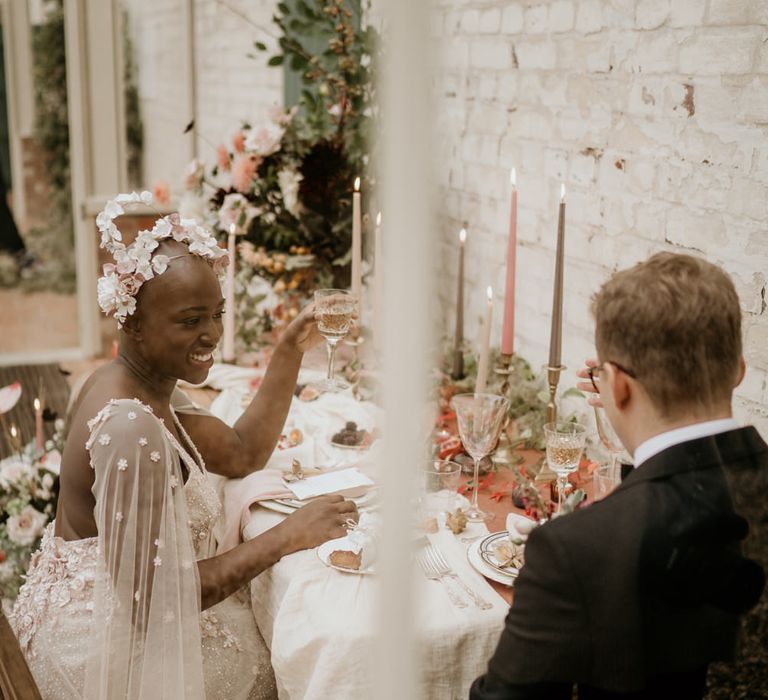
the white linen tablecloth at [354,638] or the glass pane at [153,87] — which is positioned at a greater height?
the glass pane at [153,87]

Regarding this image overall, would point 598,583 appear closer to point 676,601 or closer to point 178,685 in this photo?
point 676,601

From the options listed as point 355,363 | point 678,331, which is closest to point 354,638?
point 678,331

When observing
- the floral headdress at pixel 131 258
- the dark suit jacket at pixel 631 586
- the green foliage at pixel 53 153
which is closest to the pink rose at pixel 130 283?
the floral headdress at pixel 131 258

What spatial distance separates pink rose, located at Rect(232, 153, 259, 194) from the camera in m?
2.92

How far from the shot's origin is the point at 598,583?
1.07 metres

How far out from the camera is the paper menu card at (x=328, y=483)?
1.85 metres

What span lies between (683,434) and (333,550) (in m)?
0.72

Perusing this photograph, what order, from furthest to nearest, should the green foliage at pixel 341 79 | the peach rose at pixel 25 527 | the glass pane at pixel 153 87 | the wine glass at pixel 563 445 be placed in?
1. the glass pane at pixel 153 87
2. the green foliage at pixel 341 79
3. the peach rose at pixel 25 527
4. the wine glass at pixel 563 445

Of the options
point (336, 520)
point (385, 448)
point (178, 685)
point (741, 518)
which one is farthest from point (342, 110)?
point (385, 448)

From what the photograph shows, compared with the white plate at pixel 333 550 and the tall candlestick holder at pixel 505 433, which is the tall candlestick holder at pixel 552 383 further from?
the white plate at pixel 333 550

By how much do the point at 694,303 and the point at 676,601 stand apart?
1.17 feet

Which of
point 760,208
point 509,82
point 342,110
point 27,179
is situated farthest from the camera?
point 27,179

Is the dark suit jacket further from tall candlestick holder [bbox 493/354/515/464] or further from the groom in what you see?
tall candlestick holder [bbox 493/354/515/464]

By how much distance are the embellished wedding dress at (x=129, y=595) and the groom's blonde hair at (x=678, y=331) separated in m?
0.87
